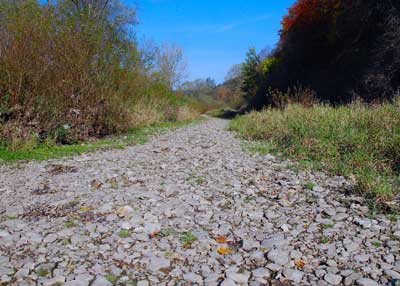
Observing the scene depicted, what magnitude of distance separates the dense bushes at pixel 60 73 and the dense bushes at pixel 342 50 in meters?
8.43

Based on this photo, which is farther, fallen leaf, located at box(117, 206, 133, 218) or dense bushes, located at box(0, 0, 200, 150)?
dense bushes, located at box(0, 0, 200, 150)

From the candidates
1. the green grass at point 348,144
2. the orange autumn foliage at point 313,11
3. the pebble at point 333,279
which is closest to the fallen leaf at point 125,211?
the pebble at point 333,279

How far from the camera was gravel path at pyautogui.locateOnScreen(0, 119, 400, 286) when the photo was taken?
2236mm

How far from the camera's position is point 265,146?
22.9 feet

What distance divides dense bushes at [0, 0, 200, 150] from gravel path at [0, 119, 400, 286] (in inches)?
131

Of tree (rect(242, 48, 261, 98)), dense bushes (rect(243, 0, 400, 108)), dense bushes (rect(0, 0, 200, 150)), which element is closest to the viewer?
dense bushes (rect(0, 0, 200, 150))

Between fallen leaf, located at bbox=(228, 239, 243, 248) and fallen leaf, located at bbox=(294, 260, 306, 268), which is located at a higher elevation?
fallen leaf, located at bbox=(228, 239, 243, 248)

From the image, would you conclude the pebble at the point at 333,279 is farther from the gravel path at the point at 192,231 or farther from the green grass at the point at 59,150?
the green grass at the point at 59,150

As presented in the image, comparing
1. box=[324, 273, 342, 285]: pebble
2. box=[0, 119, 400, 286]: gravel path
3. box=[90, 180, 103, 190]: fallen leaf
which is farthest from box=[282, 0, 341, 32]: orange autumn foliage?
box=[324, 273, 342, 285]: pebble

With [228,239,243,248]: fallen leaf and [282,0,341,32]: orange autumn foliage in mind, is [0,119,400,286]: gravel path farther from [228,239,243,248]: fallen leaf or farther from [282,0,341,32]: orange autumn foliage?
[282,0,341,32]: orange autumn foliage

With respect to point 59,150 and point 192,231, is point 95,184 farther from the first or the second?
point 59,150

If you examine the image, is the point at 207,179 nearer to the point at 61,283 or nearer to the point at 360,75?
the point at 61,283

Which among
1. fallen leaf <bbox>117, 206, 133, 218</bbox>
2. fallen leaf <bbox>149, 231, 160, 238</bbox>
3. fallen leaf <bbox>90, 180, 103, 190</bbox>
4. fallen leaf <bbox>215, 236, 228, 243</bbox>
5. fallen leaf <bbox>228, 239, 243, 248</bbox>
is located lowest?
fallen leaf <bbox>228, 239, 243, 248</bbox>

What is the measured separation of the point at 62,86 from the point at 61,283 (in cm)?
719
